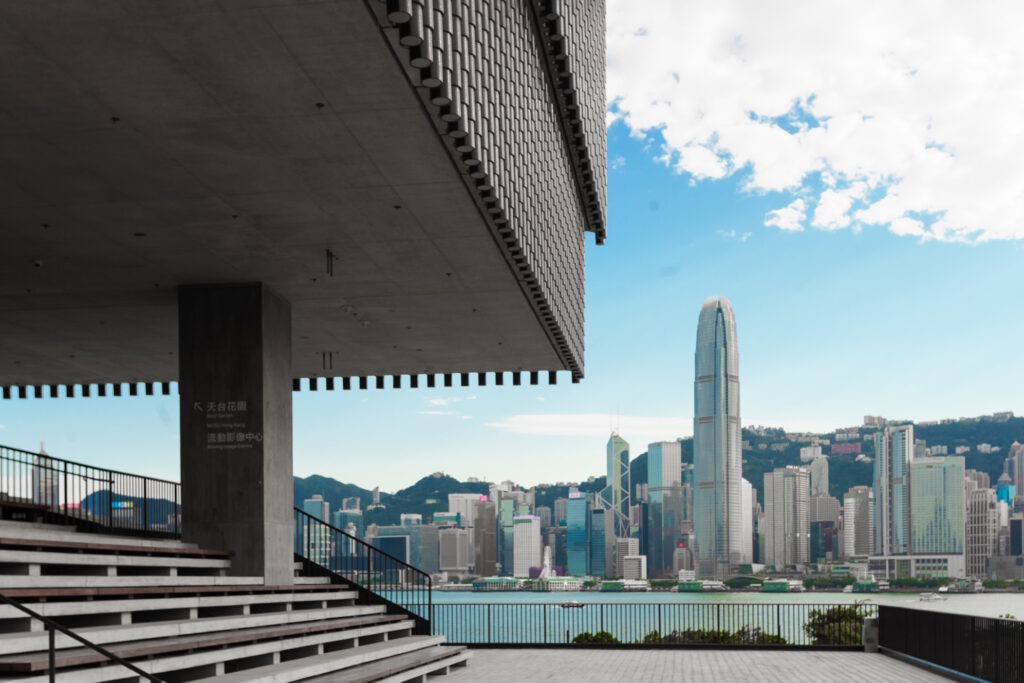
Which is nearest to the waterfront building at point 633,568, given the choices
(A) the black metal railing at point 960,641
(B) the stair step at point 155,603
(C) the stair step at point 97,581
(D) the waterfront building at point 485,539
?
(D) the waterfront building at point 485,539

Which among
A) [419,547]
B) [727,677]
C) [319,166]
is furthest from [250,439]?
[419,547]

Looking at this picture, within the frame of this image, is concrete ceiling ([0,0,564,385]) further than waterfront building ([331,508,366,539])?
No

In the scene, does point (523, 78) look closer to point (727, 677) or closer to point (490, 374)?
point (727, 677)

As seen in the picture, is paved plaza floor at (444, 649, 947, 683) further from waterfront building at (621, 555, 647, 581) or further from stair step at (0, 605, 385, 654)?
waterfront building at (621, 555, 647, 581)

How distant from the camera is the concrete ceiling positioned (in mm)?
9812

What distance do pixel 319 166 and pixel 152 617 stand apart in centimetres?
583

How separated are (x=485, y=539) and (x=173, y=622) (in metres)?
155

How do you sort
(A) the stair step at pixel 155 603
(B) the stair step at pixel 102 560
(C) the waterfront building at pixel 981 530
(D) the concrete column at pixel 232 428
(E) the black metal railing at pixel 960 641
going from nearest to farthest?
(A) the stair step at pixel 155 603 → (B) the stair step at pixel 102 560 → (E) the black metal railing at pixel 960 641 → (D) the concrete column at pixel 232 428 → (C) the waterfront building at pixel 981 530

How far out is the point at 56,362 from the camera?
2625 cm

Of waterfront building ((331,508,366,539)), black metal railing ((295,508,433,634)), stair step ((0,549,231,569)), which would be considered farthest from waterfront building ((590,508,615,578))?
stair step ((0,549,231,569))

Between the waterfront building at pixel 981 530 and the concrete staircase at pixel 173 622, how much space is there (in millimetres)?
169490

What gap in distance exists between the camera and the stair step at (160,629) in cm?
969

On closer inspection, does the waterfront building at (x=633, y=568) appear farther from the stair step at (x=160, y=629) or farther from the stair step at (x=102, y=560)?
the stair step at (x=102, y=560)

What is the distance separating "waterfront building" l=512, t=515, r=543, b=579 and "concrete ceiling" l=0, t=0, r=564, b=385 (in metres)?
145
